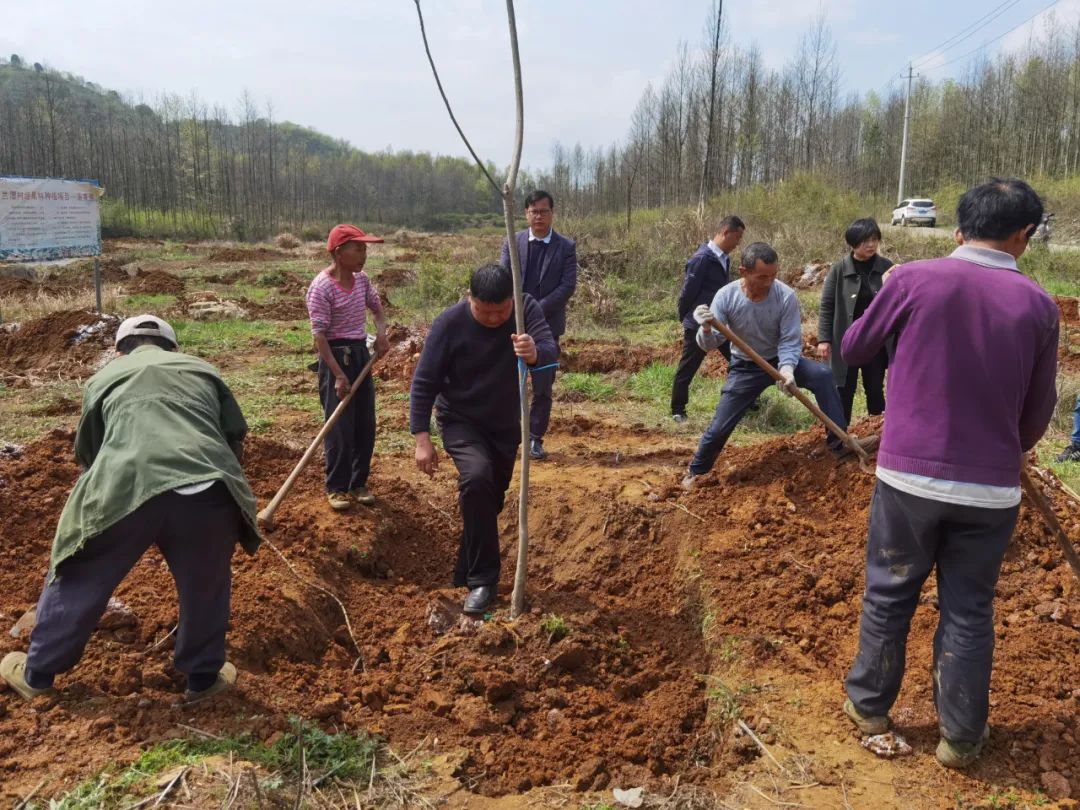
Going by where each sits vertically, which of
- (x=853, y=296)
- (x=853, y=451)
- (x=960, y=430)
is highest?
(x=853, y=296)

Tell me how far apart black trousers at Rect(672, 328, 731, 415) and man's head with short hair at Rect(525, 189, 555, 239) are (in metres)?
1.39

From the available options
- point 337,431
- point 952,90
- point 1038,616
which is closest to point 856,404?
point 1038,616

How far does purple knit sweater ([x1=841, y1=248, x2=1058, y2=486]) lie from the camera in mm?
2279

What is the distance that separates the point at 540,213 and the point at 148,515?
367cm

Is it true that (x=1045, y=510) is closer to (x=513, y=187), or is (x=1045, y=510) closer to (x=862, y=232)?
(x=513, y=187)

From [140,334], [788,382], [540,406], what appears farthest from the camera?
[540,406]

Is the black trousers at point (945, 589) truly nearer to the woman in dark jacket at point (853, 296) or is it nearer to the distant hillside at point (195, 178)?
the woman in dark jacket at point (853, 296)

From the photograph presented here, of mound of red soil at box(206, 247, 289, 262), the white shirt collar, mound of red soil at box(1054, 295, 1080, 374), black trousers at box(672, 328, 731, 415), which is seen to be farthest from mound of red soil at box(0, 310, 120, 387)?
mound of red soil at box(206, 247, 289, 262)

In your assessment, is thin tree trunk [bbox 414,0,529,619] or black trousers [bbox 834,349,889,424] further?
black trousers [bbox 834,349,889,424]

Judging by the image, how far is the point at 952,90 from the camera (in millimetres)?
41875

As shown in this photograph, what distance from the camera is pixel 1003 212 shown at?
230cm

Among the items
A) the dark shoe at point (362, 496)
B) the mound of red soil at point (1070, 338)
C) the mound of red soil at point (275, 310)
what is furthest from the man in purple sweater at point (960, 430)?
the mound of red soil at point (275, 310)

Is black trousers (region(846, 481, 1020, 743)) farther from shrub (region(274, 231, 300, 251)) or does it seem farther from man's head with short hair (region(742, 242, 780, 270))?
shrub (region(274, 231, 300, 251))

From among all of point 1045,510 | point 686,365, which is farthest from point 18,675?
point 686,365
